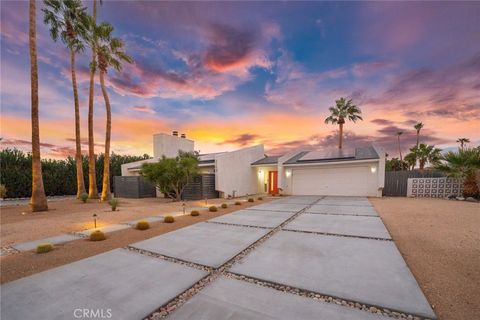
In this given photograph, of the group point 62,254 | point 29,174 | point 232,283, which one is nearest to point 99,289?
point 232,283

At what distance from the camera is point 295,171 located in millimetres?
15961

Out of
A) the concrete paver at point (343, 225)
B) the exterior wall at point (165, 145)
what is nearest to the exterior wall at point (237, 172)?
the exterior wall at point (165, 145)

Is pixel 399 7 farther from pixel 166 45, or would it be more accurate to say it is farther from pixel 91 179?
pixel 91 179

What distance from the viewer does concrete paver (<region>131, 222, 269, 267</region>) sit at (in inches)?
138

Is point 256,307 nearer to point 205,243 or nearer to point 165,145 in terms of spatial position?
point 205,243

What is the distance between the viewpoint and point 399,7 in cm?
764

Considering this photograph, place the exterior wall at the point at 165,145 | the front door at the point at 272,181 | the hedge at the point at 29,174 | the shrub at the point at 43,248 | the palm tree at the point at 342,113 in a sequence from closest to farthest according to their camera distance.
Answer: the shrub at the point at 43,248 → the hedge at the point at 29,174 → the exterior wall at the point at 165,145 → the front door at the point at 272,181 → the palm tree at the point at 342,113

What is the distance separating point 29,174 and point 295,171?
898 inches

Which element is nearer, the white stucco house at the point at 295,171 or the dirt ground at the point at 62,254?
the dirt ground at the point at 62,254

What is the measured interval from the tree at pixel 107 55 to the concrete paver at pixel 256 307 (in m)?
14.0

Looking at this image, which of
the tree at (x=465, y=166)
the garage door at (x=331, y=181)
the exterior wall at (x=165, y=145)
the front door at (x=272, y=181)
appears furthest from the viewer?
the front door at (x=272, y=181)

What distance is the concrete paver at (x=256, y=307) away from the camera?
1923 mm

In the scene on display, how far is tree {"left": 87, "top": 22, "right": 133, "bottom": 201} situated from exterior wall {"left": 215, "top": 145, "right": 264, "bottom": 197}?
7.66 metres

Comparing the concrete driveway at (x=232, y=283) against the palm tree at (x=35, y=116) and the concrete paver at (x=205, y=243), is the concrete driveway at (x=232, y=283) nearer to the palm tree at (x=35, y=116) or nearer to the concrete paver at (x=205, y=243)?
the concrete paver at (x=205, y=243)
